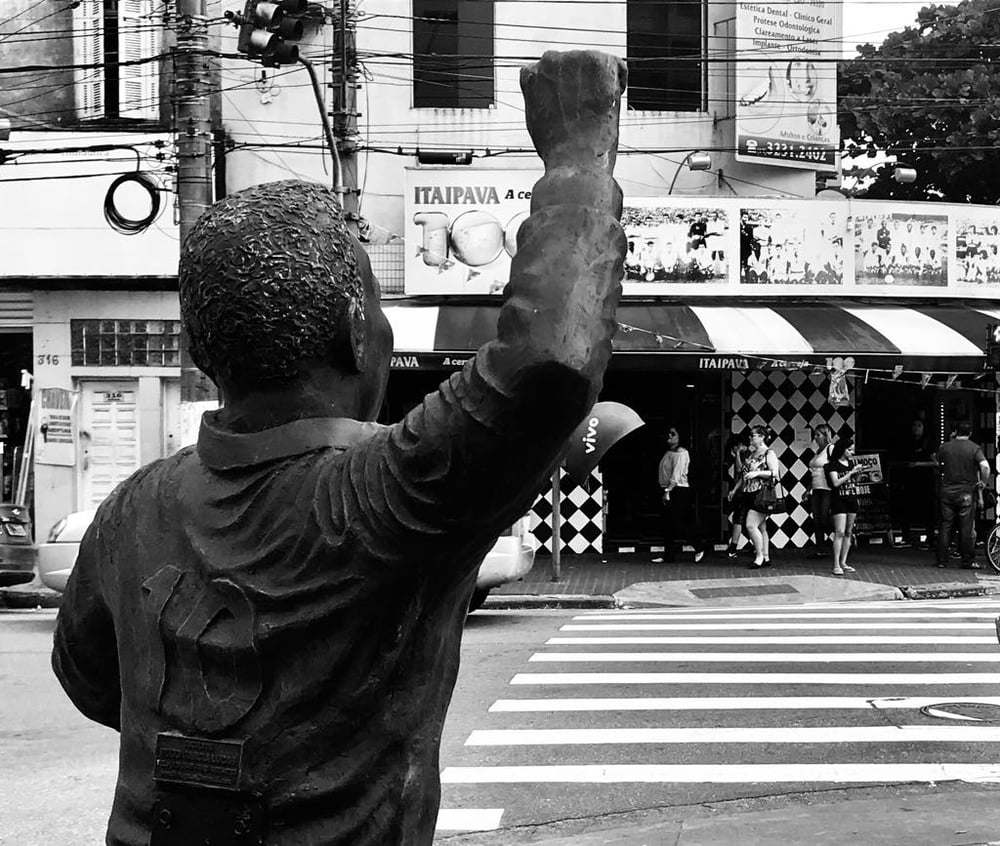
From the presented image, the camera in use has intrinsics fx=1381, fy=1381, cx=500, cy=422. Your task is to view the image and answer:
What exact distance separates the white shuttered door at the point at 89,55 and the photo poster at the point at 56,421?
13.8ft

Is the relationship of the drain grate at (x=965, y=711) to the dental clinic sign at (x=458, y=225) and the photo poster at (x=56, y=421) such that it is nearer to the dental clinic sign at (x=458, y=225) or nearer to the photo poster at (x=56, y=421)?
the dental clinic sign at (x=458, y=225)

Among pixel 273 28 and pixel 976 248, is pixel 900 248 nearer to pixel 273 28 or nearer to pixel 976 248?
pixel 976 248

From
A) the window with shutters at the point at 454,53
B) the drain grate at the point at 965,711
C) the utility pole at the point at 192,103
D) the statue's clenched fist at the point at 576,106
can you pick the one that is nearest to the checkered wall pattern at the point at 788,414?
the window with shutters at the point at 454,53

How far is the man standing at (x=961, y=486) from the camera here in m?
17.9

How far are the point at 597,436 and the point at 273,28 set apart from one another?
11.5m

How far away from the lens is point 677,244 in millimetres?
19516

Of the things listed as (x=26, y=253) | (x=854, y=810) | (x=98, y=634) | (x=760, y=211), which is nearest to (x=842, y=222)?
(x=760, y=211)

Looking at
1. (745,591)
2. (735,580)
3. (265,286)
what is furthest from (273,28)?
(265,286)

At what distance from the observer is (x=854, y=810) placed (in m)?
6.80

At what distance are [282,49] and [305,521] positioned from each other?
11823 millimetres

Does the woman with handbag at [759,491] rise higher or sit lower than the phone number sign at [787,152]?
lower

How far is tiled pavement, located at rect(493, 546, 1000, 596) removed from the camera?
16781 millimetres

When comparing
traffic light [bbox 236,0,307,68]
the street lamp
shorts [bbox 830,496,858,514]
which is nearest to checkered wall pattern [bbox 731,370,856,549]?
shorts [bbox 830,496,858,514]

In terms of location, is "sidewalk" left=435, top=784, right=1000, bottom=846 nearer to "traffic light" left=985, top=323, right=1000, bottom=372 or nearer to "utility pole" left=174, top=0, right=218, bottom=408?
"utility pole" left=174, top=0, right=218, bottom=408
